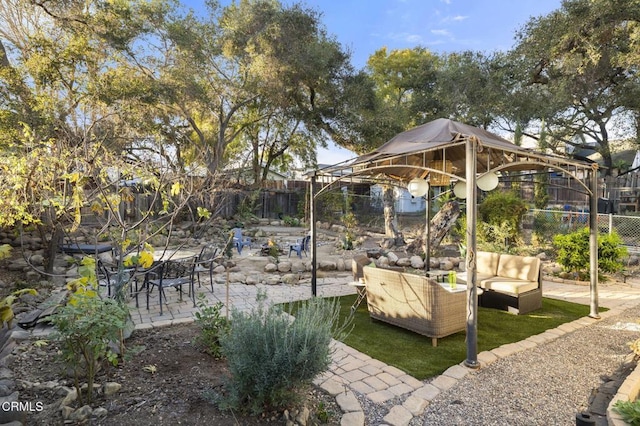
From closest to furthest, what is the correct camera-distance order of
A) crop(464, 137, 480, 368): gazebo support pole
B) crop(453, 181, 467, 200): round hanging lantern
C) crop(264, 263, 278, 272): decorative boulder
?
crop(464, 137, 480, 368): gazebo support pole
crop(453, 181, 467, 200): round hanging lantern
crop(264, 263, 278, 272): decorative boulder

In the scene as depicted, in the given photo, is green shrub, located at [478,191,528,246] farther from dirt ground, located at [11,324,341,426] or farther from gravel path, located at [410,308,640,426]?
dirt ground, located at [11,324,341,426]

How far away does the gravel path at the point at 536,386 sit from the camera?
2.49 metres

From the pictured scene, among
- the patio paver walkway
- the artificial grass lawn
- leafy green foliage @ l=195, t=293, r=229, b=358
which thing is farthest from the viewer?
the artificial grass lawn

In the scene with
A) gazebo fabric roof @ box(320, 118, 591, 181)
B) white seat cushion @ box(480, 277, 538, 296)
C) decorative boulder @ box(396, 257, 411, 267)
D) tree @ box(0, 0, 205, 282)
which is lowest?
decorative boulder @ box(396, 257, 411, 267)

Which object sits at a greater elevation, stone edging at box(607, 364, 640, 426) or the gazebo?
the gazebo

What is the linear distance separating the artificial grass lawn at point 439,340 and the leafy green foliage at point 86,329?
242cm

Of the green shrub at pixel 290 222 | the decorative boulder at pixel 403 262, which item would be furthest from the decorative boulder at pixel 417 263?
the green shrub at pixel 290 222

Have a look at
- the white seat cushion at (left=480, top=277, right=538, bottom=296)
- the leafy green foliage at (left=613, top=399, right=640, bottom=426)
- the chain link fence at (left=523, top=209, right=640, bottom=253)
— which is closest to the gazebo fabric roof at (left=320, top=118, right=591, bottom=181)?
the white seat cushion at (left=480, top=277, right=538, bottom=296)

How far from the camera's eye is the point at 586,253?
21.4ft

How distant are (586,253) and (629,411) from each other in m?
5.49

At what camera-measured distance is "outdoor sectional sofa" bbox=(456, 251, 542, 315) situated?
4.81m

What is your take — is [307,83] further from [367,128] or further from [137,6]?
[137,6]

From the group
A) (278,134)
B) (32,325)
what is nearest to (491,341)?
(32,325)

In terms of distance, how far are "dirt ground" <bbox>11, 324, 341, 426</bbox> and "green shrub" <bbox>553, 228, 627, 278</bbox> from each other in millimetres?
6383
